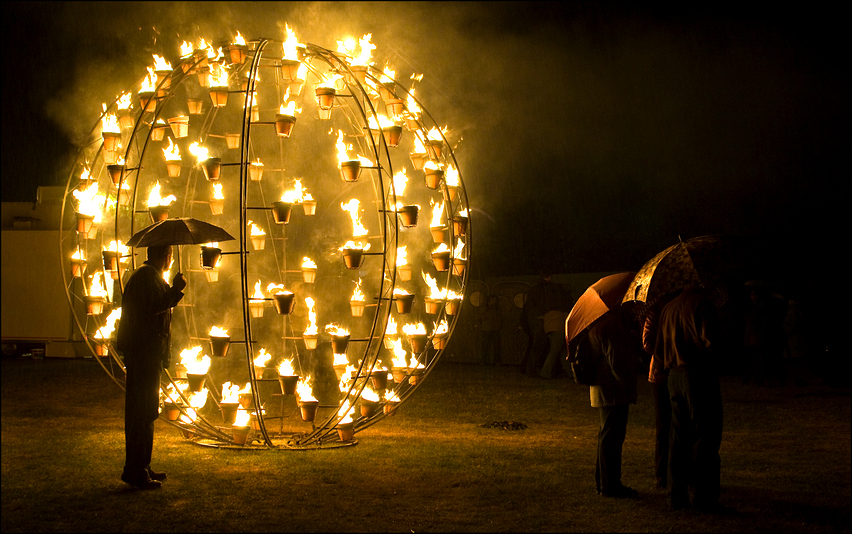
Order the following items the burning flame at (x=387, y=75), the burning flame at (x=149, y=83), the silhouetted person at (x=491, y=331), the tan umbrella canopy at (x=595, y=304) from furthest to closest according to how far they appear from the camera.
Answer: the silhouetted person at (x=491, y=331)
the burning flame at (x=387, y=75)
the burning flame at (x=149, y=83)
the tan umbrella canopy at (x=595, y=304)

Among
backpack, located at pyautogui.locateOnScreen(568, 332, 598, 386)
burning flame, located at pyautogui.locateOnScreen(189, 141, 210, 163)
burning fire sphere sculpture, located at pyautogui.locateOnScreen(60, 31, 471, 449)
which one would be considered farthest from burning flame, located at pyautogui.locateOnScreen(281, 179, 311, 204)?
backpack, located at pyautogui.locateOnScreen(568, 332, 598, 386)

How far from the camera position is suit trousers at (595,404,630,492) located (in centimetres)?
594

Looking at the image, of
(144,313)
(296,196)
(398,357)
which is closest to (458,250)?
(398,357)

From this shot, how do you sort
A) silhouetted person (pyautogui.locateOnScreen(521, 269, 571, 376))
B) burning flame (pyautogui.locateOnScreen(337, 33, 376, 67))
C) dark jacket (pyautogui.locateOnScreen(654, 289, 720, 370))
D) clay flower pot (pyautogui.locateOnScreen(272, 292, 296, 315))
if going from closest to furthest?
1. dark jacket (pyautogui.locateOnScreen(654, 289, 720, 370))
2. clay flower pot (pyautogui.locateOnScreen(272, 292, 296, 315))
3. burning flame (pyautogui.locateOnScreen(337, 33, 376, 67))
4. silhouetted person (pyautogui.locateOnScreen(521, 269, 571, 376))

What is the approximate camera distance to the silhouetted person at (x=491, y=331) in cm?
1811

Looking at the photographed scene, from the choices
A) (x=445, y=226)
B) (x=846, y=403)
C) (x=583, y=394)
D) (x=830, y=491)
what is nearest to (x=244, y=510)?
(x=445, y=226)

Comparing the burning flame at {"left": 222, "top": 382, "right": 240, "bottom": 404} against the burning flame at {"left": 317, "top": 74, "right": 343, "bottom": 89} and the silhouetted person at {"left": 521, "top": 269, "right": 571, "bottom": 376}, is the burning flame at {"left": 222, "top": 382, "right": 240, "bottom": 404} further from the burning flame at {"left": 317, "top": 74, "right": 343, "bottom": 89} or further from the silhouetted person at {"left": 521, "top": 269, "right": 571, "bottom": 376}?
the silhouetted person at {"left": 521, "top": 269, "right": 571, "bottom": 376}

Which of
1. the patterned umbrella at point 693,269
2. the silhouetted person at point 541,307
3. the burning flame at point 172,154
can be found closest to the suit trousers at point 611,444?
the patterned umbrella at point 693,269

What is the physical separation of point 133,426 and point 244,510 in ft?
4.10

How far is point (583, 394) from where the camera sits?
41.2 feet

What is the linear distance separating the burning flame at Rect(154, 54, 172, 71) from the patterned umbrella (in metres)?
5.00

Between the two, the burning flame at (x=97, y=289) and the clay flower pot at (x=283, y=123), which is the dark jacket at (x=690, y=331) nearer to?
the clay flower pot at (x=283, y=123)

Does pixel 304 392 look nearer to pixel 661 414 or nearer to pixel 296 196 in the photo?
pixel 296 196

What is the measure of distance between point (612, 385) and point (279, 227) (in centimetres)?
573
